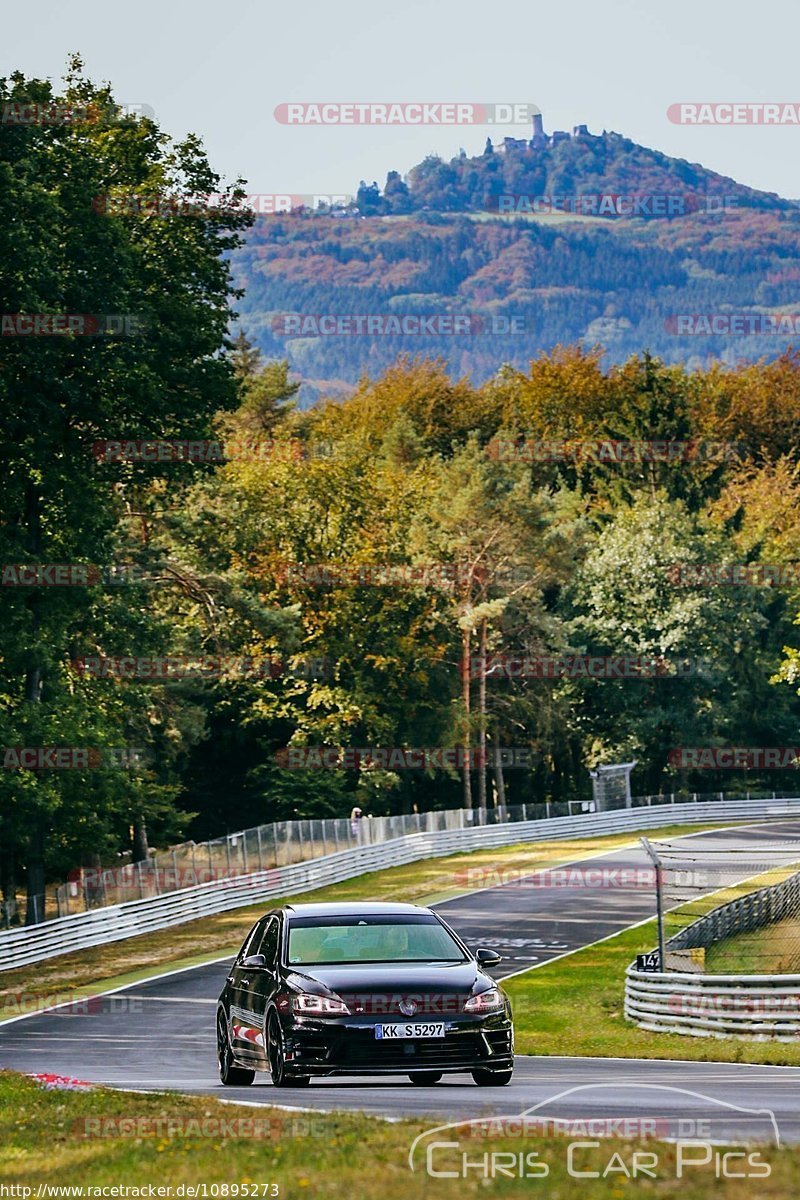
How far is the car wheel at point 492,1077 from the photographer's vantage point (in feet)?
50.7

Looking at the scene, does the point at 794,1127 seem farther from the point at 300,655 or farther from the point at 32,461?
the point at 300,655

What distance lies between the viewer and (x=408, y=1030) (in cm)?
1459

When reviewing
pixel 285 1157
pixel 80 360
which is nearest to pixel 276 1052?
pixel 285 1157

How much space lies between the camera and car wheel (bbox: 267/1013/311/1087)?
1508 centimetres

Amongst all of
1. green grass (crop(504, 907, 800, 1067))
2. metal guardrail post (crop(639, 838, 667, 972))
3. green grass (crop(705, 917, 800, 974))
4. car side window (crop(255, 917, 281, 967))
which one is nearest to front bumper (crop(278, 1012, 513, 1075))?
car side window (crop(255, 917, 281, 967))

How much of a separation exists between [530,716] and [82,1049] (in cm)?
6111

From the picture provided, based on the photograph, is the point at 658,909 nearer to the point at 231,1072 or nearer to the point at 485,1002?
the point at 231,1072

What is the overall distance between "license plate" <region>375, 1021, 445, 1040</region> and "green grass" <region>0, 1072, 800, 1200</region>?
1.30 m

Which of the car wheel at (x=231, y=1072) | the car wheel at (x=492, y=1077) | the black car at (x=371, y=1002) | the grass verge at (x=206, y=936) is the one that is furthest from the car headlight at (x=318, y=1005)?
the grass verge at (x=206, y=936)

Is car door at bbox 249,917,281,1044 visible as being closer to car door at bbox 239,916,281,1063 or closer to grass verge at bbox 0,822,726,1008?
car door at bbox 239,916,281,1063

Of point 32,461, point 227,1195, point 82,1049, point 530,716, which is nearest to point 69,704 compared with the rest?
point 32,461

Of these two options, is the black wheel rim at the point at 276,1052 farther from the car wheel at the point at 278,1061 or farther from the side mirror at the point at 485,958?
the side mirror at the point at 485,958

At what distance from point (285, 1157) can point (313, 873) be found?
43995 mm

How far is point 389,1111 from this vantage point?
1391 centimetres
